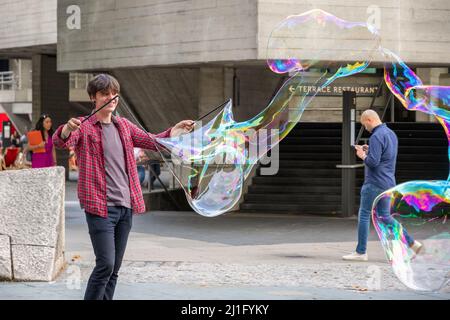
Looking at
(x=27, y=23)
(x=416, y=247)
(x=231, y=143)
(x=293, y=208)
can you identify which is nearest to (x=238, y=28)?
(x=293, y=208)

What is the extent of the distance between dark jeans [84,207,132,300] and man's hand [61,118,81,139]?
56 cm

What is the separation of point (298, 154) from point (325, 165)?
0.91 meters

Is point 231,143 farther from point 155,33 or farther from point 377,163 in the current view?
point 155,33

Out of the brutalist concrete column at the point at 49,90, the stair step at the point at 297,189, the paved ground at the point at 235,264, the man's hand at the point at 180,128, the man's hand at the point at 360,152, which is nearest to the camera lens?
the man's hand at the point at 180,128

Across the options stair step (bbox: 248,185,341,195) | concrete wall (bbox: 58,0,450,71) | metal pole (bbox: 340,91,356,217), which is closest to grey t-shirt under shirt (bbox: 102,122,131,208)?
concrete wall (bbox: 58,0,450,71)

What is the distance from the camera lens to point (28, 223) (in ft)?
30.0

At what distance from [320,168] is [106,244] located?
1341 centimetres

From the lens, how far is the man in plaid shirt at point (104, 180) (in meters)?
6.35

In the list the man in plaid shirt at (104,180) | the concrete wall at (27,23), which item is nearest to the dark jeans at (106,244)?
the man in plaid shirt at (104,180)

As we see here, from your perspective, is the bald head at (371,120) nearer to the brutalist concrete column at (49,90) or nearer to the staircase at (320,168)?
the staircase at (320,168)

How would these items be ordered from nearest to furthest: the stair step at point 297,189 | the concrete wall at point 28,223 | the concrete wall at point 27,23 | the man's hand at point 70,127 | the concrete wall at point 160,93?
the man's hand at point 70,127
the concrete wall at point 28,223
the stair step at point 297,189
the concrete wall at point 160,93
the concrete wall at point 27,23

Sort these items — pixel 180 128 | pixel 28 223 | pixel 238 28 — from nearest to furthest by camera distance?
pixel 180 128 → pixel 28 223 → pixel 238 28

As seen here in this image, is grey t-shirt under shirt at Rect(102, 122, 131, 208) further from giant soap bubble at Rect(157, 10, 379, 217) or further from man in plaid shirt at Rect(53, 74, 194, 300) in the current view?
giant soap bubble at Rect(157, 10, 379, 217)

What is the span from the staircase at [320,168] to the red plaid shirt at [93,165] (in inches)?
453
